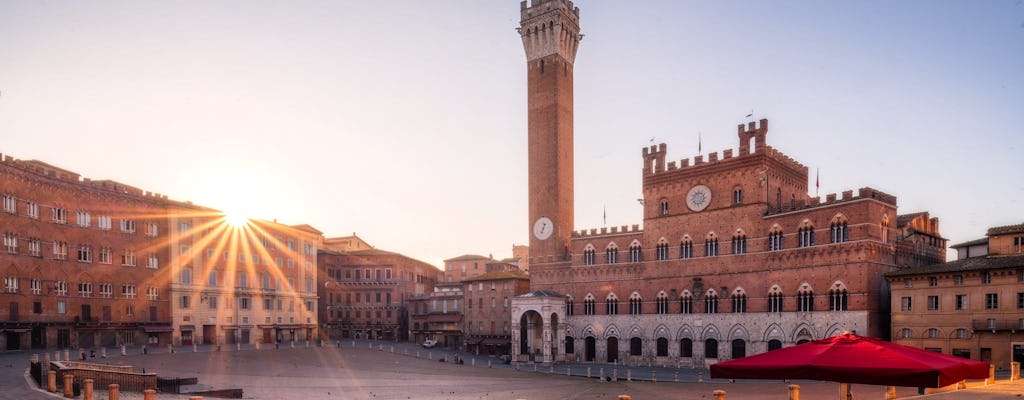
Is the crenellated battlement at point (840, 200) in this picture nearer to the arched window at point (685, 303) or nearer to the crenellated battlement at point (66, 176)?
the arched window at point (685, 303)

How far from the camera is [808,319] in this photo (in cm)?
5138

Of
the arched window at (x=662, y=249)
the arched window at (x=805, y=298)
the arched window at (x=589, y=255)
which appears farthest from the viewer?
the arched window at (x=589, y=255)

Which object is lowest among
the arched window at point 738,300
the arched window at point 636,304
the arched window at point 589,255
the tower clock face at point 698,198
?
the arched window at point 636,304

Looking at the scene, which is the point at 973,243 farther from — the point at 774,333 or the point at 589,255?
the point at 589,255

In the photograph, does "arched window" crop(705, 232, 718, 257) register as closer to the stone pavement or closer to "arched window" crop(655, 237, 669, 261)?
"arched window" crop(655, 237, 669, 261)

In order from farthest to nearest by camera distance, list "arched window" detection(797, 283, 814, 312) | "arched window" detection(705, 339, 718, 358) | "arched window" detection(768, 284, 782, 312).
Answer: "arched window" detection(705, 339, 718, 358) < "arched window" detection(768, 284, 782, 312) < "arched window" detection(797, 283, 814, 312)

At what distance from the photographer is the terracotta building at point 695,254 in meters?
50.4

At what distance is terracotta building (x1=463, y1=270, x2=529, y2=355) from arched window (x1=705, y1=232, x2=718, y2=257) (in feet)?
78.9

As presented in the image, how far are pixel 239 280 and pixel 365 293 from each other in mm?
21183

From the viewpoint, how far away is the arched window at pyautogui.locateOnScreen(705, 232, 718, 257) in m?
57.6

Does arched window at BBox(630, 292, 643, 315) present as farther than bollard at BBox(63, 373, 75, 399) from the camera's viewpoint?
Yes

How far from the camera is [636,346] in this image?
62438 millimetres

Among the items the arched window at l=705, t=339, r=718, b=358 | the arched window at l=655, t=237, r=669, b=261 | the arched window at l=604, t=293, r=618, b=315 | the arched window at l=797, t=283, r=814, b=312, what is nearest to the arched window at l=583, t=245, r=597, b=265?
the arched window at l=604, t=293, r=618, b=315

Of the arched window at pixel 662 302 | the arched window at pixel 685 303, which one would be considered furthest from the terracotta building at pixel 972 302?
the arched window at pixel 662 302
